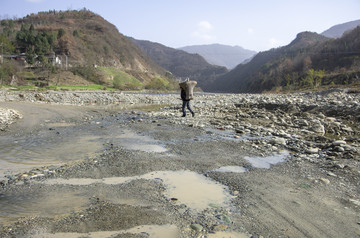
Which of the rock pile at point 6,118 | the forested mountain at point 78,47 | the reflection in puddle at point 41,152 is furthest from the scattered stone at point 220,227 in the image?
the forested mountain at point 78,47

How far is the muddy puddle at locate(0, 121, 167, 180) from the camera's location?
726 centimetres

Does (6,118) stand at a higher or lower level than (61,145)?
higher

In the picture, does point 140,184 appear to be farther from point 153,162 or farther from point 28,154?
point 28,154

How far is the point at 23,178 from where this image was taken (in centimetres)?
575

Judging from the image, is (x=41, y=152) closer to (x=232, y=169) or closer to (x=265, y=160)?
(x=232, y=169)

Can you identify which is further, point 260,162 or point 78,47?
point 78,47

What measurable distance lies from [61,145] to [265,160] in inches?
270

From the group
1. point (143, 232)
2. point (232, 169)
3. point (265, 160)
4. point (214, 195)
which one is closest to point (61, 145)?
point (232, 169)

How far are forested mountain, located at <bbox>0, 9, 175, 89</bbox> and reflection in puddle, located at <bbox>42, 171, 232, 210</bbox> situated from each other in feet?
189

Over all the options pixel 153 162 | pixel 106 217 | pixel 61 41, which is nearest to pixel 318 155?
pixel 153 162

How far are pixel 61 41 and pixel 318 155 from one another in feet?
397

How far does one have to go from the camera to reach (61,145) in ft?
30.0

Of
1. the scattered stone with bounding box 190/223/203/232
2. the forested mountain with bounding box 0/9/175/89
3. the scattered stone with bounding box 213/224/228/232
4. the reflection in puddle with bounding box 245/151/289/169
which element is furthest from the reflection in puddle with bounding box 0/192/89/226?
the forested mountain with bounding box 0/9/175/89

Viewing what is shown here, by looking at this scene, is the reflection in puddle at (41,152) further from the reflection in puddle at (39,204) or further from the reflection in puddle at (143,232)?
the reflection in puddle at (143,232)
